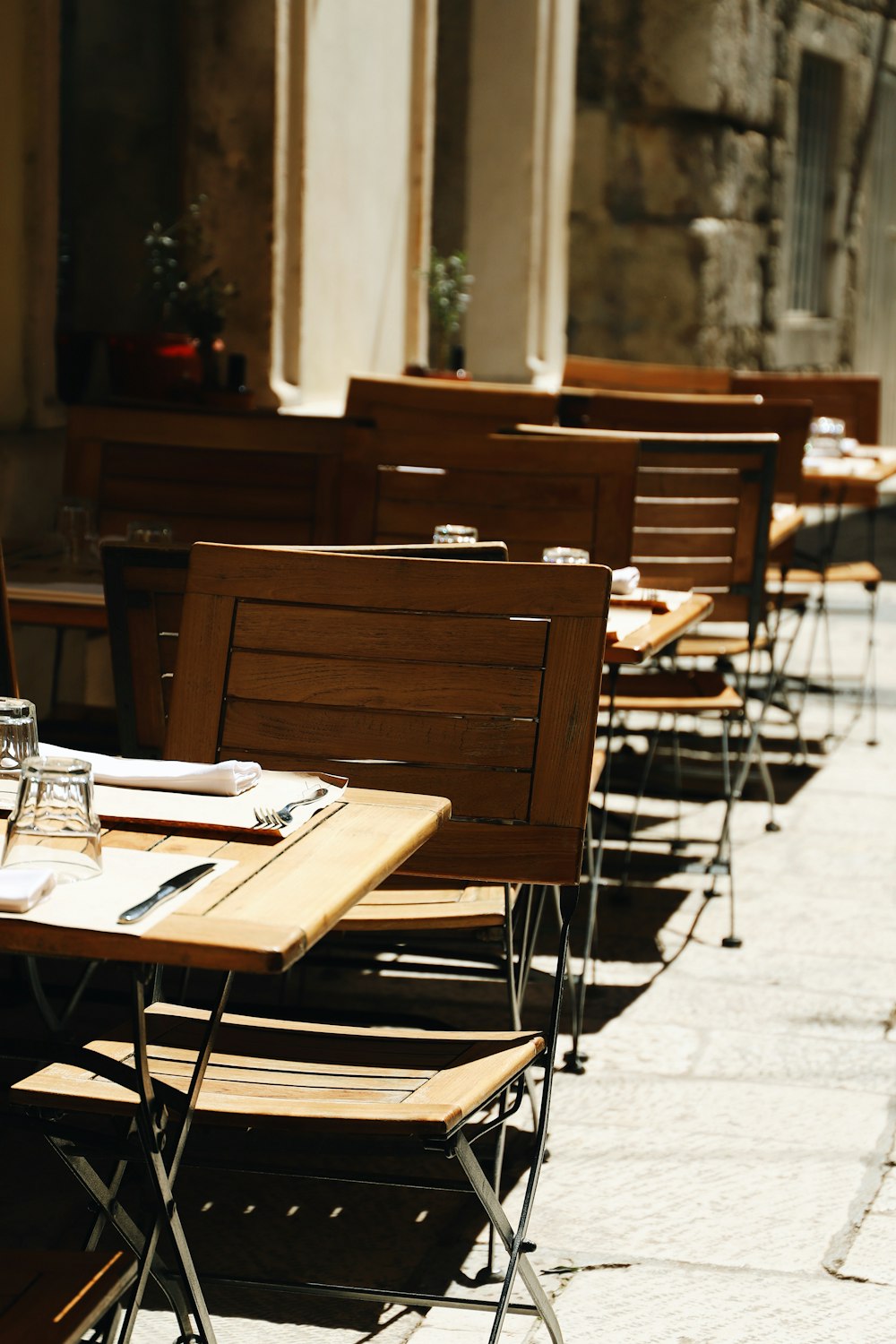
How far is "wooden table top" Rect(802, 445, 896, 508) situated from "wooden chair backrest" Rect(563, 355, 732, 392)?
668mm

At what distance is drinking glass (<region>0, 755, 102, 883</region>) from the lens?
1907 mm

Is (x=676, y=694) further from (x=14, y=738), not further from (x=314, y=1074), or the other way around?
(x=14, y=738)

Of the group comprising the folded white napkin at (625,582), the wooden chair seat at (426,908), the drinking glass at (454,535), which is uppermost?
the drinking glass at (454,535)

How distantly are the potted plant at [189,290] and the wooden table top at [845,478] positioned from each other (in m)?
2.06

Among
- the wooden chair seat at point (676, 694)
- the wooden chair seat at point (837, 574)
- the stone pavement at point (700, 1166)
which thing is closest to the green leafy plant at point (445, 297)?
the wooden chair seat at point (837, 574)

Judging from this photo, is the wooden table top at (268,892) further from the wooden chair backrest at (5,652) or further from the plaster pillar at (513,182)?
the plaster pillar at (513,182)

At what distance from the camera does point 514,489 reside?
15.1 feet

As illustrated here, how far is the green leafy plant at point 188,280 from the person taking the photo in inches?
239

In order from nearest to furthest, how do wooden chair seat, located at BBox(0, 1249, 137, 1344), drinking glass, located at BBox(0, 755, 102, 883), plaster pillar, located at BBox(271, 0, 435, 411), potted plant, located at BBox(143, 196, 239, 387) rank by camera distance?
wooden chair seat, located at BBox(0, 1249, 137, 1344)
drinking glass, located at BBox(0, 755, 102, 883)
potted plant, located at BBox(143, 196, 239, 387)
plaster pillar, located at BBox(271, 0, 435, 411)

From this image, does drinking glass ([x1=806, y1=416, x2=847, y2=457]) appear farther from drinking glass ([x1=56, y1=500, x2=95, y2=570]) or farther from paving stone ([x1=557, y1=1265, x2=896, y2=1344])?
paving stone ([x1=557, y1=1265, x2=896, y2=1344])

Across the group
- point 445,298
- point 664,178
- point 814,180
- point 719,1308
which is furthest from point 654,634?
point 814,180

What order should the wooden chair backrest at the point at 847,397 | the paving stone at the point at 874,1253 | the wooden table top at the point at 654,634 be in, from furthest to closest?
the wooden chair backrest at the point at 847,397 < the wooden table top at the point at 654,634 < the paving stone at the point at 874,1253

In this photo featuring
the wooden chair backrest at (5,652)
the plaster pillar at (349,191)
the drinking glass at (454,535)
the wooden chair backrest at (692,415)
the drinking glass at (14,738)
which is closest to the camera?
the drinking glass at (14,738)

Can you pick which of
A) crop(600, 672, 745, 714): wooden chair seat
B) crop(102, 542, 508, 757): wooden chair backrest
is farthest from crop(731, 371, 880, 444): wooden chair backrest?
crop(102, 542, 508, 757): wooden chair backrest
